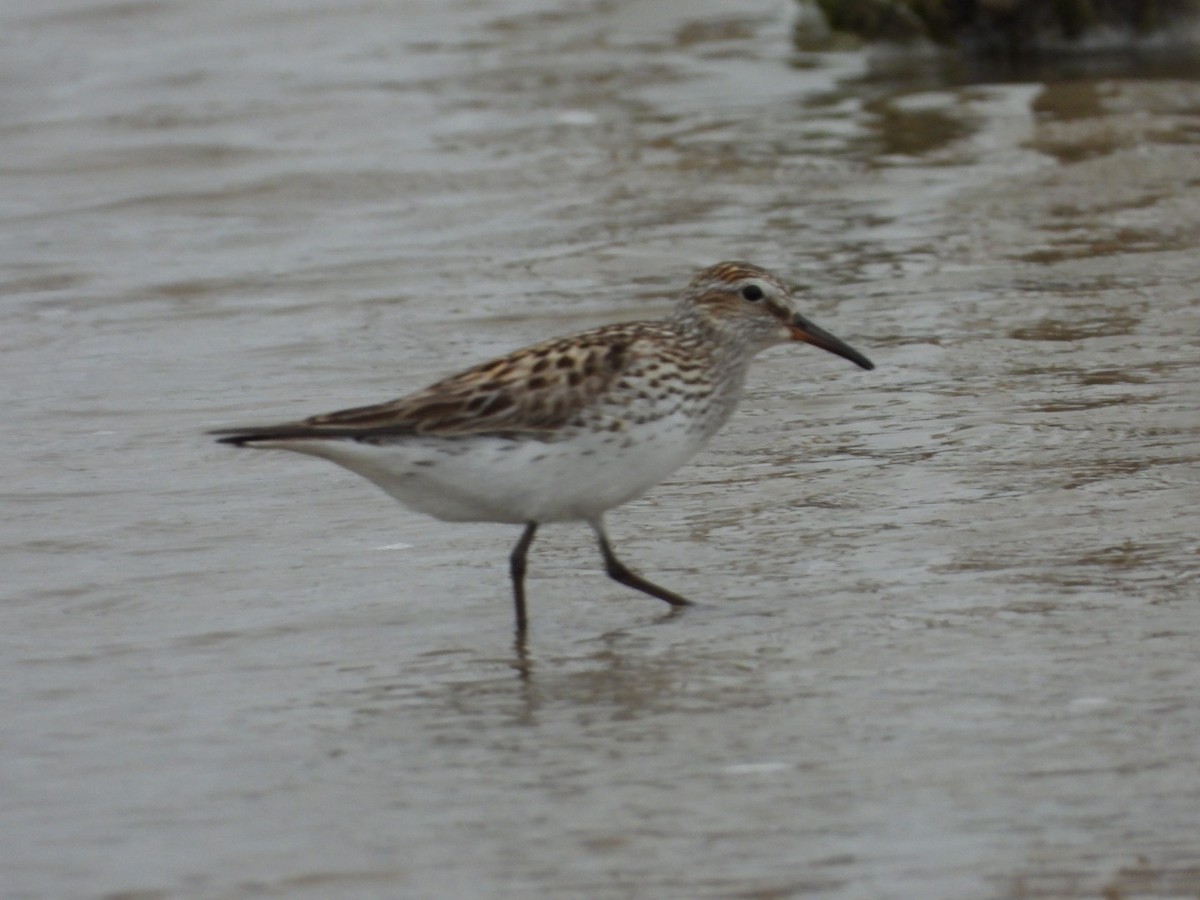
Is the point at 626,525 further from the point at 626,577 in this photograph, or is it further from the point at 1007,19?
the point at 1007,19

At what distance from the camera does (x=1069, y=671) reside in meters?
5.87

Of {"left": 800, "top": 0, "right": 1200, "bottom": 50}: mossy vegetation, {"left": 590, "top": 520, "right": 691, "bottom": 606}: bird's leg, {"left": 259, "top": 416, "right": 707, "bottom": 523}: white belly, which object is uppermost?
{"left": 800, "top": 0, "right": 1200, "bottom": 50}: mossy vegetation

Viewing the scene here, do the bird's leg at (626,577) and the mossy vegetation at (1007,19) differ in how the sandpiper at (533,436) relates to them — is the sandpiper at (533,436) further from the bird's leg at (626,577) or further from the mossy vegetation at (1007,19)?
the mossy vegetation at (1007,19)

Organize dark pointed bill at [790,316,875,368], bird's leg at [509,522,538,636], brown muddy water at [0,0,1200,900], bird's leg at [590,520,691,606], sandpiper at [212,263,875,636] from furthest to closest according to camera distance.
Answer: dark pointed bill at [790,316,875,368] < bird's leg at [590,520,691,606] < bird's leg at [509,522,538,636] < sandpiper at [212,263,875,636] < brown muddy water at [0,0,1200,900]

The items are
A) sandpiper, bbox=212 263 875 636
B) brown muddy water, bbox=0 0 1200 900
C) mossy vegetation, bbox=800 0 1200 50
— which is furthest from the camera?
mossy vegetation, bbox=800 0 1200 50

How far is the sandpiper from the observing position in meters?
6.55

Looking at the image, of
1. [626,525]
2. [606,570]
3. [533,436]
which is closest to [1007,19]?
[626,525]

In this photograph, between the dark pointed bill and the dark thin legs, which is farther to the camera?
the dark pointed bill

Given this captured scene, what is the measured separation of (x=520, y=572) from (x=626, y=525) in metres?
1.20

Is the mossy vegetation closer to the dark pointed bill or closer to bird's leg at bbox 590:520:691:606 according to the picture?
the dark pointed bill

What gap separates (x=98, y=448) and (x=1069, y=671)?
457 centimetres

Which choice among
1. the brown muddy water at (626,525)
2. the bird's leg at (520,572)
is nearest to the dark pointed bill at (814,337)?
the brown muddy water at (626,525)

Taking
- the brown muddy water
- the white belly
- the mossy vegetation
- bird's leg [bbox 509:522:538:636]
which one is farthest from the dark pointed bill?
the mossy vegetation

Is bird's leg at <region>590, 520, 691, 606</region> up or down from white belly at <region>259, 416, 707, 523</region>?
down
